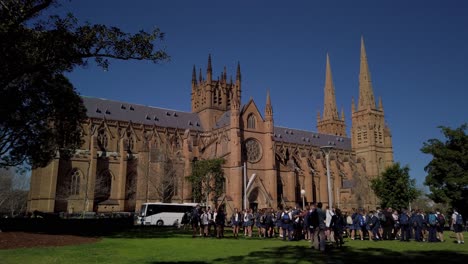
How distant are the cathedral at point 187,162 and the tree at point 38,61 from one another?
27.0m

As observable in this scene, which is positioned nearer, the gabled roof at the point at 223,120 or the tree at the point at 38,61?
the tree at the point at 38,61

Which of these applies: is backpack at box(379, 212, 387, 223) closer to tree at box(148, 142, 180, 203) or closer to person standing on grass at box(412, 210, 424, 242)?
person standing on grass at box(412, 210, 424, 242)

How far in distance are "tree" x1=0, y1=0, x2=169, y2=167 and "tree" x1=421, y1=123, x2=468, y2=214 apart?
33.9m

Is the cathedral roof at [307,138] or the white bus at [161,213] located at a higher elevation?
the cathedral roof at [307,138]

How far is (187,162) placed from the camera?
57.0 metres

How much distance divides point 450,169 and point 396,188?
39.4 ft

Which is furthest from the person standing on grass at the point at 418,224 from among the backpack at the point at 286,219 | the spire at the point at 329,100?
the spire at the point at 329,100

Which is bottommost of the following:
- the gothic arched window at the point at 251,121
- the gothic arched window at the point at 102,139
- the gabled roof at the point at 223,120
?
the gothic arched window at the point at 102,139

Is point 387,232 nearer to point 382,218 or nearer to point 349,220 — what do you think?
point 382,218

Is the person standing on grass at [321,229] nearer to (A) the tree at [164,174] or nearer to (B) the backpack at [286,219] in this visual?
(B) the backpack at [286,219]

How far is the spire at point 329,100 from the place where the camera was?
107688mm

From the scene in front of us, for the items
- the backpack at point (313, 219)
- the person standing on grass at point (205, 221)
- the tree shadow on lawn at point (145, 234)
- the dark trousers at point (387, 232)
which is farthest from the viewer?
the dark trousers at point (387, 232)

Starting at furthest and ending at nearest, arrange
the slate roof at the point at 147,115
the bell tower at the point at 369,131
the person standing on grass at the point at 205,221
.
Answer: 1. the bell tower at the point at 369,131
2. the slate roof at the point at 147,115
3. the person standing on grass at the point at 205,221

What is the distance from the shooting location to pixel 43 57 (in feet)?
59.9
